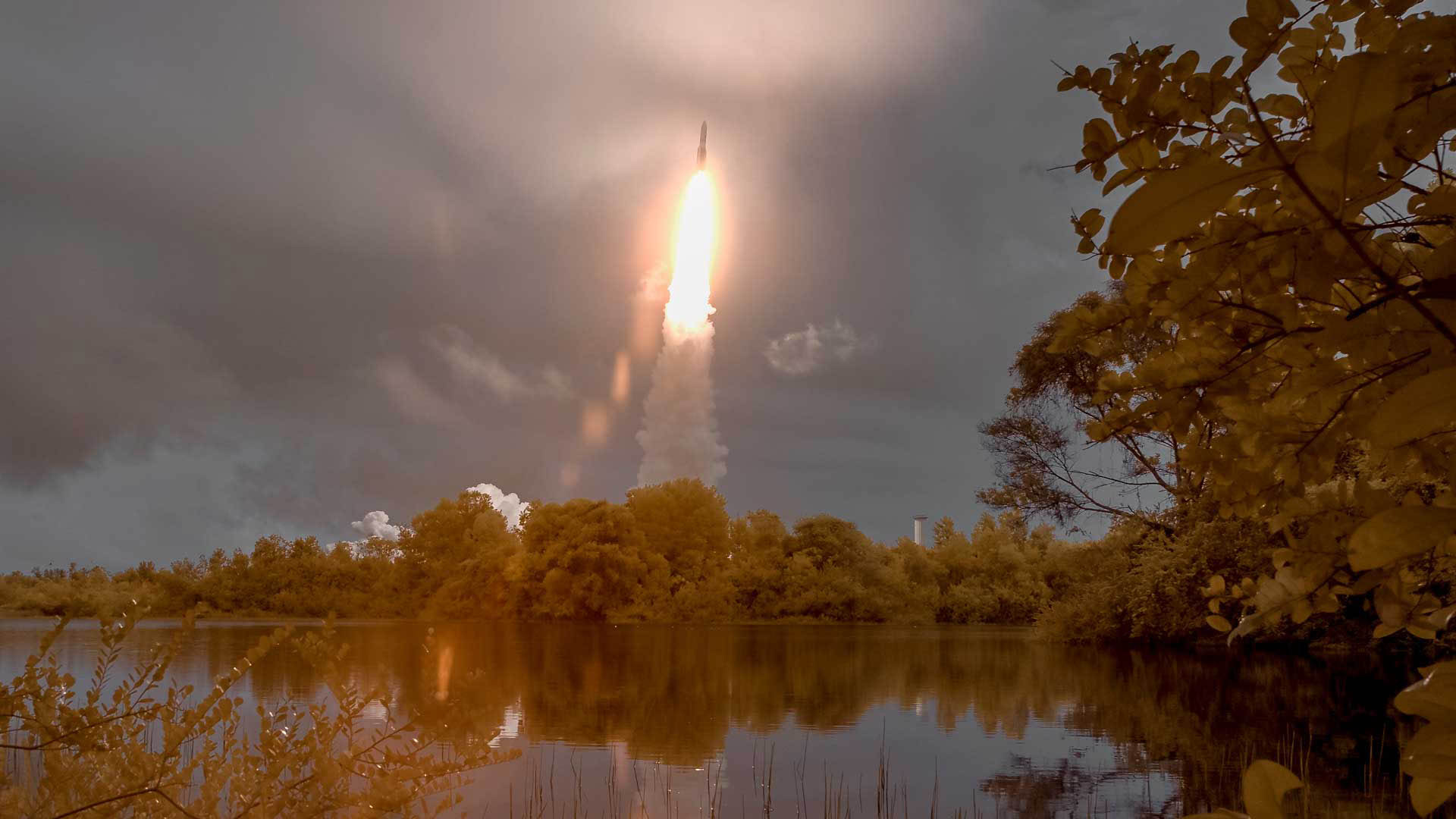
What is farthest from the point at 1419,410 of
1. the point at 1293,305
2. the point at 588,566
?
the point at 588,566

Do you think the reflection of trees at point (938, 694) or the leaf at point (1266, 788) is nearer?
the leaf at point (1266, 788)

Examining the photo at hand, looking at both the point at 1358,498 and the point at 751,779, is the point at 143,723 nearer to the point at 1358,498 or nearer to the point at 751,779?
the point at 1358,498

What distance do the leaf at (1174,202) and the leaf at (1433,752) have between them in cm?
42

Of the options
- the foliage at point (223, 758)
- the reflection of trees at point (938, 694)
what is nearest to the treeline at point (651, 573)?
the reflection of trees at point (938, 694)

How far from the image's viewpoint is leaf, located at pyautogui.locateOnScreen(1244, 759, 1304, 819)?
0.82 m

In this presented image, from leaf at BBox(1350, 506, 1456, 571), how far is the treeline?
59.3 meters

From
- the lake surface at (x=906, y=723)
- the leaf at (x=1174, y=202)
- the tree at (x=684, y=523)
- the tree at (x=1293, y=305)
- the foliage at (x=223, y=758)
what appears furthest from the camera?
the tree at (x=684, y=523)

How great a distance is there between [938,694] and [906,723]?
4.32 meters

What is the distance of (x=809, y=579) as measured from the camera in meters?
61.7

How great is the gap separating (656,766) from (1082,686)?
521 inches

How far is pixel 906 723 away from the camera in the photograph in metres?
17.8

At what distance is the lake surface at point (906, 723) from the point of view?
453 inches

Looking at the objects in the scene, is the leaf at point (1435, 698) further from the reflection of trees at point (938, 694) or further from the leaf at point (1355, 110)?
the reflection of trees at point (938, 694)

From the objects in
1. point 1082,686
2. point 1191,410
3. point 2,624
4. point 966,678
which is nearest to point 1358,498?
point 1191,410
